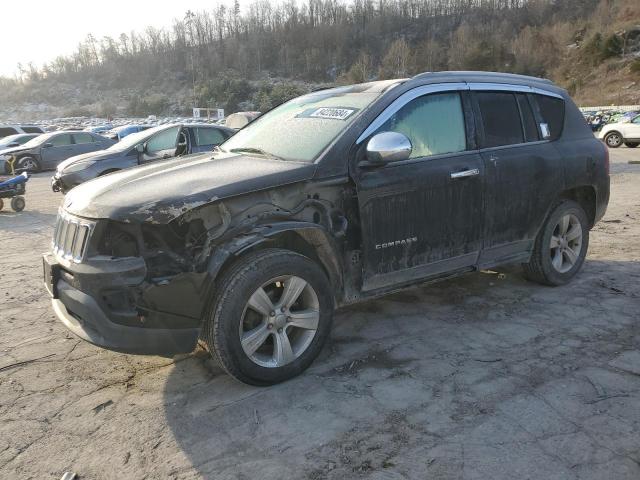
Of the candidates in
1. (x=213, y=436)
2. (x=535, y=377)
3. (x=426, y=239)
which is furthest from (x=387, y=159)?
(x=213, y=436)

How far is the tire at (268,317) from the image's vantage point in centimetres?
292

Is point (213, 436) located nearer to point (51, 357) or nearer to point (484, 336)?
point (51, 357)

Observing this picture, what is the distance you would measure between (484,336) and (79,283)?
8.95 ft

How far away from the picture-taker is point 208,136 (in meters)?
11.1

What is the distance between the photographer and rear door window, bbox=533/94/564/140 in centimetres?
462

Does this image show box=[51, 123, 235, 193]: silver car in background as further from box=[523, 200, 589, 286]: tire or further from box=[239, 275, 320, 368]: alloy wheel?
box=[239, 275, 320, 368]: alloy wheel

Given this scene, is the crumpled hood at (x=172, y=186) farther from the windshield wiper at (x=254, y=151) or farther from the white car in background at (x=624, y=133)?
the white car in background at (x=624, y=133)

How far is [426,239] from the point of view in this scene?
375 cm

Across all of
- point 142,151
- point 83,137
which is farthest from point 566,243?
point 83,137

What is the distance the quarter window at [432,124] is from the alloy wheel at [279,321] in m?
1.26

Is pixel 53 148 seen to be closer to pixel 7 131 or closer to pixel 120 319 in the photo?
pixel 7 131

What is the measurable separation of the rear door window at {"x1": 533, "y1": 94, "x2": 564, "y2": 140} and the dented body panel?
0.33 ft

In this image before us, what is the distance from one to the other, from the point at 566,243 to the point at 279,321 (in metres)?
3.09

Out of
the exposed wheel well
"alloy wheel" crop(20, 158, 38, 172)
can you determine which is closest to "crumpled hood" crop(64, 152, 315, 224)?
the exposed wheel well
